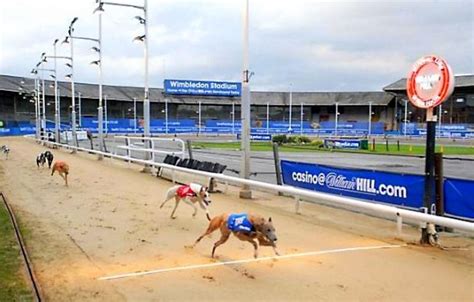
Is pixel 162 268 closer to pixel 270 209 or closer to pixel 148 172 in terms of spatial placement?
pixel 270 209

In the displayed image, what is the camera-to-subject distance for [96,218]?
1145 cm

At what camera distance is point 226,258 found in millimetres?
7980

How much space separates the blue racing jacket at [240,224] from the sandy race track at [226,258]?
1.90ft

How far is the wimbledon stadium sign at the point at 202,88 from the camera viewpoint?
100 meters

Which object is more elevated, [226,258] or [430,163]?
[430,163]

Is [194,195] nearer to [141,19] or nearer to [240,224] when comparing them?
[240,224]

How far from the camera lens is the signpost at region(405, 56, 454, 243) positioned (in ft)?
29.8

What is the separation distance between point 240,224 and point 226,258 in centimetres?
104

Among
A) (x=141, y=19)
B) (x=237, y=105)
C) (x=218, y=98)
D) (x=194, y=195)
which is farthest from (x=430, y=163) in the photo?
(x=237, y=105)

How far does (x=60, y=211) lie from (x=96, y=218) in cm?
148

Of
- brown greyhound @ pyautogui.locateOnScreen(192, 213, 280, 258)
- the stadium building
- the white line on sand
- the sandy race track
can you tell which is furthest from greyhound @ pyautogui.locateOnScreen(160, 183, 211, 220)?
the stadium building

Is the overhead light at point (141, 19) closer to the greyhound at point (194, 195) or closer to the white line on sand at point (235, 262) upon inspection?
the greyhound at point (194, 195)

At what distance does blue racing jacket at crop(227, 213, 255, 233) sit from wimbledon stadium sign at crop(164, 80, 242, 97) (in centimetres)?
9301

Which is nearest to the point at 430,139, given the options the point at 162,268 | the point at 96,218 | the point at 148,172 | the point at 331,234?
the point at 331,234
